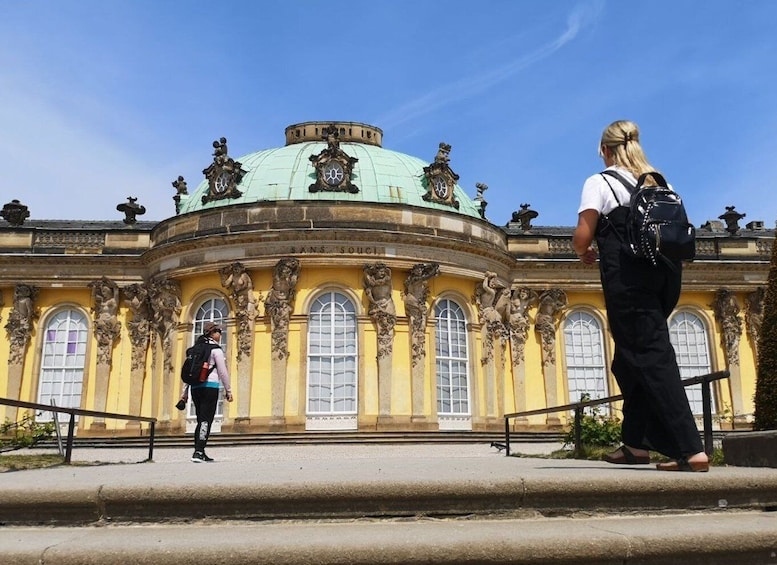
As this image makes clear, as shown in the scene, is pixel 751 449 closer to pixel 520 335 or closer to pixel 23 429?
pixel 520 335

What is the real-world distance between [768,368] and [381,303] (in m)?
16.0

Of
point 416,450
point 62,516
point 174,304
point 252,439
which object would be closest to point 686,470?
point 62,516

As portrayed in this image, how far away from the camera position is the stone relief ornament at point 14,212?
27.6 meters

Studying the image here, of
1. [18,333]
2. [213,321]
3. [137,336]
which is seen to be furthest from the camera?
[18,333]

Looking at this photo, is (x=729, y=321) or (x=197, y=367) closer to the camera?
(x=197, y=367)

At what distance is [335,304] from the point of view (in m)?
23.0

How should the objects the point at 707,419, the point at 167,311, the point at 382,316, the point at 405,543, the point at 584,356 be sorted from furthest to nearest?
the point at 584,356, the point at 167,311, the point at 382,316, the point at 707,419, the point at 405,543

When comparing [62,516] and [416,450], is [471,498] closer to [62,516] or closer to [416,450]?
[62,516]

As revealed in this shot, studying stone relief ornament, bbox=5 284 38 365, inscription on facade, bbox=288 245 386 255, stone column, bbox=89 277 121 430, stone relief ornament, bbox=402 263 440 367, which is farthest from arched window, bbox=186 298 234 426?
stone relief ornament, bbox=5 284 38 365

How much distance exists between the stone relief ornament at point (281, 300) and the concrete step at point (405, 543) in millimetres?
18550

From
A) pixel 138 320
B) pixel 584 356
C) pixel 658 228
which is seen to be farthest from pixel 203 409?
pixel 584 356

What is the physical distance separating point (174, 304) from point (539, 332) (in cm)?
1274

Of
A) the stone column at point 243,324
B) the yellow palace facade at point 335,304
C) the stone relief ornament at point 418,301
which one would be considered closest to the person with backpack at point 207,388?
the yellow palace facade at point 335,304

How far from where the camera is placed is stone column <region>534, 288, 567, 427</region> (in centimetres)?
2625
